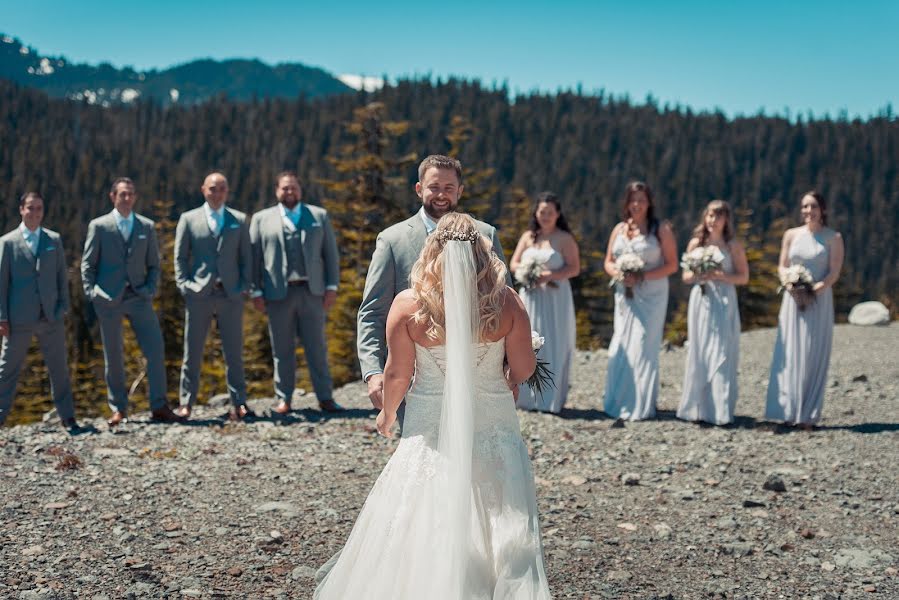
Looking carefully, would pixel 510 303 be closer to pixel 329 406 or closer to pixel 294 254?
pixel 294 254

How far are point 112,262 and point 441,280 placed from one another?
6.47 metres

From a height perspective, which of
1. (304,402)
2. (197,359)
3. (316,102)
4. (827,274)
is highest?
(316,102)

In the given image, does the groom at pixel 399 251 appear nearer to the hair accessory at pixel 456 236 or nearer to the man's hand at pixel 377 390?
the man's hand at pixel 377 390

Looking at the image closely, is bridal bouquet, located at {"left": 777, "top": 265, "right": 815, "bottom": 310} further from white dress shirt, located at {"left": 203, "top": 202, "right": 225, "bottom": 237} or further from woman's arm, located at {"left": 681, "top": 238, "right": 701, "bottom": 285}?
white dress shirt, located at {"left": 203, "top": 202, "right": 225, "bottom": 237}

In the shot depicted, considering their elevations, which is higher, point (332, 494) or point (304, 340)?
point (304, 340)

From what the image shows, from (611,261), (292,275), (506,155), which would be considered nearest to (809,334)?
(611,261)

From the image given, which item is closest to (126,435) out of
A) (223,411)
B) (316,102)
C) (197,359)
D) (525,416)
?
(197,359)

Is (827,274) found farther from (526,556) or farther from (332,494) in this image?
(526,556)

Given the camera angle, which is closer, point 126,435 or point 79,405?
point 126,435

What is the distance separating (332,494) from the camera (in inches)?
261

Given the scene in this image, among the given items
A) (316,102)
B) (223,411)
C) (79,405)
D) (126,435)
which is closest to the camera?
(126,435)

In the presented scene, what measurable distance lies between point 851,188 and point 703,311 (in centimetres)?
17777

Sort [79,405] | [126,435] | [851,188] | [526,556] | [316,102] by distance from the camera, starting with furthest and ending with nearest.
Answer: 1. [316,102]
2. [851,188]
3. [79,405]
4. [126,435]
5. [526,556]

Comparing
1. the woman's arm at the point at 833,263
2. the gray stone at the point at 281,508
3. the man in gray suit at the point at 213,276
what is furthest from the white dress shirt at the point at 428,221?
the woman's arm at the point at 833,263
